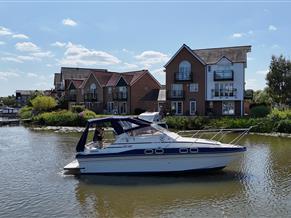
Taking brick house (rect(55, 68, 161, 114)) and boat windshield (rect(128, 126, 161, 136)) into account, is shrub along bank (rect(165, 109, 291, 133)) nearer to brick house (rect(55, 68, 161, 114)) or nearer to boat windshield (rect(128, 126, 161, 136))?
brick house (rect(55, 68, 161, 114))

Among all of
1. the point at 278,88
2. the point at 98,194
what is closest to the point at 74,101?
the point at 278,88

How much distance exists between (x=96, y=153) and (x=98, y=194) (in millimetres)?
2877

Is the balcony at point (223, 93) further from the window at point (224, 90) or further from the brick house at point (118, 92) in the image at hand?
the brick house at point (118, 92)

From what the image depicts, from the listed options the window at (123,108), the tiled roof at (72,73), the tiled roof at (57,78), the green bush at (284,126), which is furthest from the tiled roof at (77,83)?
the green bush at (284,126)

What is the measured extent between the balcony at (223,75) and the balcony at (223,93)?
1527 mm

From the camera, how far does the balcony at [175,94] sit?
54.0 m

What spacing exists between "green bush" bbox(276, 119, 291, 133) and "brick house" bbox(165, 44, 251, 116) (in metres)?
12.4

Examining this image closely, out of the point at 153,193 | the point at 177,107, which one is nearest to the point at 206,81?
the point at 177,107

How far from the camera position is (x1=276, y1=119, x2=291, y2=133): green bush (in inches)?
1478

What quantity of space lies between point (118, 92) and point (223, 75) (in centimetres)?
2029

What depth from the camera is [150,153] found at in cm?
1727

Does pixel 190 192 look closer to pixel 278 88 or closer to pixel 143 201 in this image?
pixel 143 201

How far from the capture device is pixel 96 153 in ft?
58.3

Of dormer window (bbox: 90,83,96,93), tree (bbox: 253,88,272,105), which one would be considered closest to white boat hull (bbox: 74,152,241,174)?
tree (bbox: 253,88,272,105)
